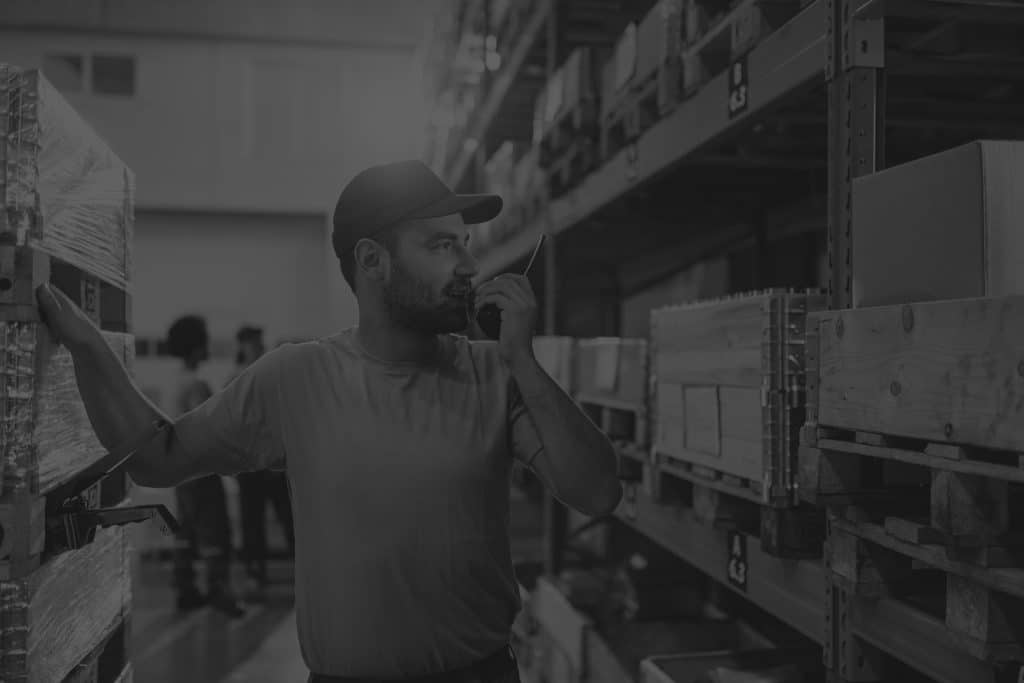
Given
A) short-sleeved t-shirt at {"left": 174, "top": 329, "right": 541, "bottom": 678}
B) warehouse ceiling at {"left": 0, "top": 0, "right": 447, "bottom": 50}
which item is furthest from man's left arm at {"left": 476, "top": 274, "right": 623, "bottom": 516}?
warehouse ceiling at {"left": 0, "top": 0, "right": 447, "bottom": 50}

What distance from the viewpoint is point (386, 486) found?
215 centimetres

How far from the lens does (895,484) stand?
226 cm

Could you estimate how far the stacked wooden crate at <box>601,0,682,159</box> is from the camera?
3.34 meters

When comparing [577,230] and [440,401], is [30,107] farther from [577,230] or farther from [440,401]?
[577,230]

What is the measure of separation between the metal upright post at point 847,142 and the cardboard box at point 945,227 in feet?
0.32

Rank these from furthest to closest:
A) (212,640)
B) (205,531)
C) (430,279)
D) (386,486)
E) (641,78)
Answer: (205,531)
(212,640)
(641,78)
(430,279)
(386,486)

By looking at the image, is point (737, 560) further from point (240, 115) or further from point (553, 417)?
point (240, 115)

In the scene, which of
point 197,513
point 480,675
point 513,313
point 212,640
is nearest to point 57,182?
point 513,313

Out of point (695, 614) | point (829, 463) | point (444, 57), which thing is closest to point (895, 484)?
point (829, 463)

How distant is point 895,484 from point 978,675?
553 millimetres

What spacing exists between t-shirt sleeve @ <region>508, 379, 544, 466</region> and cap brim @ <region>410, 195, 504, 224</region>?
431 mm

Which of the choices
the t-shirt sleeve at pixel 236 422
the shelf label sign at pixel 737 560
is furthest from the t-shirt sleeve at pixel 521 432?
the shelf label sign at pixel 737 560

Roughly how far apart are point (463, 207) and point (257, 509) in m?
6.53

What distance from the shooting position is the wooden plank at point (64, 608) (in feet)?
6.64
